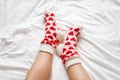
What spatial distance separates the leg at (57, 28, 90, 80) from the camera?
878 millimetres

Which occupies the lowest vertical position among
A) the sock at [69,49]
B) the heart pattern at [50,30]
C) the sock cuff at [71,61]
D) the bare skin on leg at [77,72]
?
the bare skin on leg at [77,72]

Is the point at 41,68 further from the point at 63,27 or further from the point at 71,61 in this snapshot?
the point at 63,27

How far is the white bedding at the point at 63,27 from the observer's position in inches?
36.3

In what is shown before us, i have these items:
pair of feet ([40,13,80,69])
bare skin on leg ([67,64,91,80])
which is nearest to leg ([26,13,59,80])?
pair of feet ([40,13,80,69])

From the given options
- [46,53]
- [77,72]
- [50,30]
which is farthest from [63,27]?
[77,72]

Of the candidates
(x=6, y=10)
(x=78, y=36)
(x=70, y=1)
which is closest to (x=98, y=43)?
(x=78, y=36)

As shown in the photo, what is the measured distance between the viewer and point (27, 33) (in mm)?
1073

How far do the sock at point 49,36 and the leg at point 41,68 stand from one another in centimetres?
3

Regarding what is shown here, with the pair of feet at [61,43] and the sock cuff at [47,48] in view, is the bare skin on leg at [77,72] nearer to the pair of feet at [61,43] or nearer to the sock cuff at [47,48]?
the pair of feet at [61,43]

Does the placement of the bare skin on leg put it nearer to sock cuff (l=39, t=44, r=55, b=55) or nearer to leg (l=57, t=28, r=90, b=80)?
leg (l=57, t=28, r=90, b=80)

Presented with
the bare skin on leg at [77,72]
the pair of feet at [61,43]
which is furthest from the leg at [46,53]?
the bare skin on leg at [77,72]

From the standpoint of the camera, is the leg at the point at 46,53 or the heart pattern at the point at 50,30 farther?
the heart pattern at the point at 50,30

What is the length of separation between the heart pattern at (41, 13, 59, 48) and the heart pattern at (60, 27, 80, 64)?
0.06 meters

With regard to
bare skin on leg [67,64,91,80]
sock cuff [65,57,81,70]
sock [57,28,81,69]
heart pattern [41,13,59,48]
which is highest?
heart pattern [41,13,59,48]
